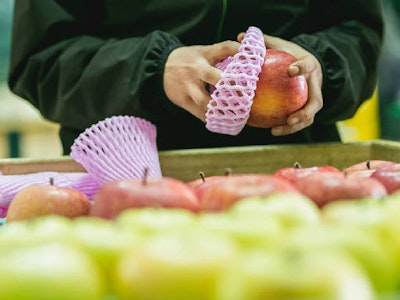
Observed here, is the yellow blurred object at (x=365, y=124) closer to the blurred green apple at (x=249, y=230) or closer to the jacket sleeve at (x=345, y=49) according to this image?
the jacket sleeve at (x=345, y=49)

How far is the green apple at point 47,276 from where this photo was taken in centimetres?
53

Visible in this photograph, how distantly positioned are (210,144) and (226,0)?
0.30 m

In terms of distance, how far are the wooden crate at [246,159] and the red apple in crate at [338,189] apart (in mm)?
564

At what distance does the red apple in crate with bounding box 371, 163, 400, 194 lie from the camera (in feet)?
2.97

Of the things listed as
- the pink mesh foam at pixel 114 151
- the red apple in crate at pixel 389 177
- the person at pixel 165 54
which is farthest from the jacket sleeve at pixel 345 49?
the red apple in crate at pixel 389 177

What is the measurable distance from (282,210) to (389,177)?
298 millimetres

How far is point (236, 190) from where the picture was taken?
30.7 inches

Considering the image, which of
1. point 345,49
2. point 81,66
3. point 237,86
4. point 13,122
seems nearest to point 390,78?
point 345,49

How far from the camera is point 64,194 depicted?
0.94 m

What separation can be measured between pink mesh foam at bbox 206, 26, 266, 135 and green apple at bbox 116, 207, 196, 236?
21.7 inches

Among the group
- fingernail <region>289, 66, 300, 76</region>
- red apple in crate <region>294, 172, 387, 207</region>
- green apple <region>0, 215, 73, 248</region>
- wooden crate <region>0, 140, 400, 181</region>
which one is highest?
green apple <region>0, 215, 73, 248</region>

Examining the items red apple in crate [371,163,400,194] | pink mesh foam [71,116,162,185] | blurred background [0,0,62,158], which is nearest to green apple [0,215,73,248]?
red apple in crate [371,163,400,194]

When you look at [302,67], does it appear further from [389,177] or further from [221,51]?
[389,177]

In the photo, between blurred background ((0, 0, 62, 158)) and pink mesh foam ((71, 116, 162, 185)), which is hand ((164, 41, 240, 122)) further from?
blurred background ((0, 0, 62, 158))
